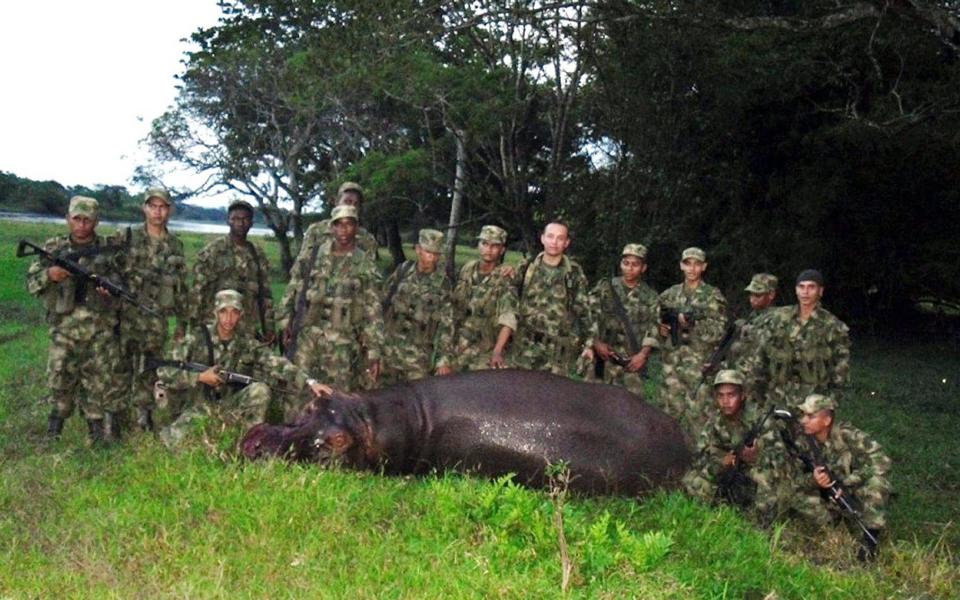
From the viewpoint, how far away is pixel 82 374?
311 inches

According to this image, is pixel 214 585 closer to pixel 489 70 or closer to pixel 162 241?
pixel 162 241

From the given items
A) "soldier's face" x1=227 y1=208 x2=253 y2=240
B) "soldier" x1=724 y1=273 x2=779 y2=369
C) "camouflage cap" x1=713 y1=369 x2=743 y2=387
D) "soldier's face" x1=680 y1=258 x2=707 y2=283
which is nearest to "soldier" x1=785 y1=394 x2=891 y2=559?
"camouflage cap" x1=713 y1=369 x2=743 y2=387

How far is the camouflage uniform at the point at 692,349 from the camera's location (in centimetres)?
922

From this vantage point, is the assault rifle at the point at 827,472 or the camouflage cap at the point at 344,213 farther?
the camouflage cap at the point at 344,213

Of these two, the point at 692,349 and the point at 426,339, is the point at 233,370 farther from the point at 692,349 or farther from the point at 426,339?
the point at 692,349

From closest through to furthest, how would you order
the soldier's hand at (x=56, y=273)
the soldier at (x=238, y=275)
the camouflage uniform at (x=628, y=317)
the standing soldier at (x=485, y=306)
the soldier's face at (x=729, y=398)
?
the soldier's face at (x=729, y=398), the soldier's hand at (x=56, y=273), the standing soldier at (x=485, y=306), the soldier at (x=238, y=275), the camouflage uniform at (x=628, y=317)

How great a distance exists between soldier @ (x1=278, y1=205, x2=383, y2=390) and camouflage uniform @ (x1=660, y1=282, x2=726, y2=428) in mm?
2834

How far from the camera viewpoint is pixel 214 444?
650 centimetres

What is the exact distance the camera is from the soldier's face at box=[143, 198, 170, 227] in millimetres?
8336

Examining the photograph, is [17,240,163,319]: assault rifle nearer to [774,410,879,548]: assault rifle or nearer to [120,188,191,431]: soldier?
[120,188,191,431]: soldier

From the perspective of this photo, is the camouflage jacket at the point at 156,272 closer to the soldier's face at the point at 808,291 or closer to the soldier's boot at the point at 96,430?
the soldier's boot at the point at 96,430

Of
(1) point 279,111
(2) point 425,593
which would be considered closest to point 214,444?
(2) point 425,593

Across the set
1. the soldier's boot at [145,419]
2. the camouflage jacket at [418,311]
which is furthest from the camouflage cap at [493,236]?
the soldier's boot at [145,419]

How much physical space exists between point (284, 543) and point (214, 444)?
1628 mm
